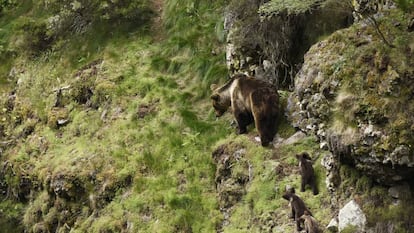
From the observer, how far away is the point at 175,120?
12375mm

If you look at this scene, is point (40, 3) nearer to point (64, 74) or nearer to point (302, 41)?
point (64, 74)

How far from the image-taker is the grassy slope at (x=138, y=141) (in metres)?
9.99

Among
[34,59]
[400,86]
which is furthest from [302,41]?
[34,59]

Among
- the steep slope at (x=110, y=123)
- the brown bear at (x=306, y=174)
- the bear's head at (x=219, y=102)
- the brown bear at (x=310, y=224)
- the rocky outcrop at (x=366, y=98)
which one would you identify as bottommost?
the steep slope at (x=110, y=123)

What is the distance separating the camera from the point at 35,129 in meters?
14.6

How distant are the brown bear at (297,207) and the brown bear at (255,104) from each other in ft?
6.53

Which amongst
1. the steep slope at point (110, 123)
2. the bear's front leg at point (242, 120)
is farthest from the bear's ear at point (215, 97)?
the bear's front leg at point (242, 120)

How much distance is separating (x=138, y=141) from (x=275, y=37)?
377 cm

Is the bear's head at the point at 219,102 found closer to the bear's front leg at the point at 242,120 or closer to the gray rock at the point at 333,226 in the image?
the bear's front leg at the point at 242,120

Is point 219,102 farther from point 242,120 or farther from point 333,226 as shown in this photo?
point 333,226

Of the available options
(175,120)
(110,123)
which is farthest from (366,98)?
(110,123)

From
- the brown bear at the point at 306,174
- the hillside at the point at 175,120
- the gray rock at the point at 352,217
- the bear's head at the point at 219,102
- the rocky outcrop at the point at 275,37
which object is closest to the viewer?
the gray rock at the point at 352,217

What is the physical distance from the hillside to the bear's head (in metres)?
0.21

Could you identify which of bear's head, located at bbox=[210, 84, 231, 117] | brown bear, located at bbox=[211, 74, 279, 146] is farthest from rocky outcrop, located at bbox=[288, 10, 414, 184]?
bear's head, located at bbox=[210, 84, 231, 117]
